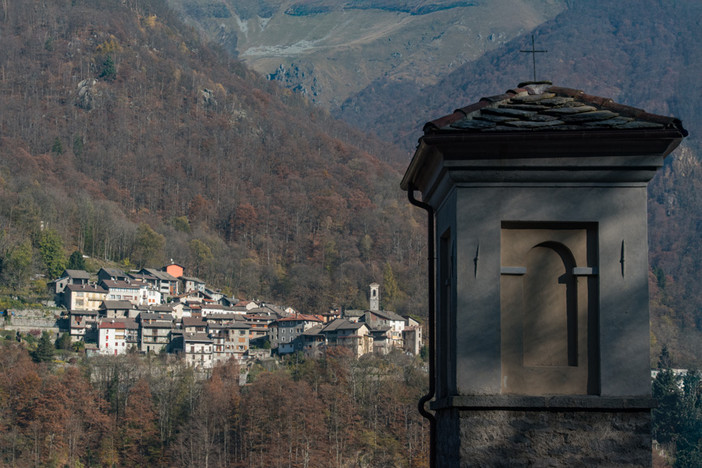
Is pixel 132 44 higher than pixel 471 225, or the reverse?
pixel 132 44

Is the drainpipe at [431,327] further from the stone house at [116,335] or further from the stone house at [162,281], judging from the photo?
the stone house at [162,281]

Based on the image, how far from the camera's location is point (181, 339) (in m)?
109

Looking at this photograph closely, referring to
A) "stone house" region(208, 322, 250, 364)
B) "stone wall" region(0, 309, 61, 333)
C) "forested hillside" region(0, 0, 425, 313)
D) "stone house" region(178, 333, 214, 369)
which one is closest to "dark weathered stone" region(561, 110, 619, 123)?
"stone wall" region(0, 309, 61, 333)

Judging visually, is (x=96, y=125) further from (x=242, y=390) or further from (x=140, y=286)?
(x=242, y=390)

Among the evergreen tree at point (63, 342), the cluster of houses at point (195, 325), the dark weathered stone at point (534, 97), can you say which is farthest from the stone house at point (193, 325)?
the dark weathered stone at point (534, 97)

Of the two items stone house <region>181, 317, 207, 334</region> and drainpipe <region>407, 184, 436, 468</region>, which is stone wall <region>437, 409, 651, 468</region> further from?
stone house <region>181, 317, 207, 334</region>

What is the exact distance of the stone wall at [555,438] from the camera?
4832 mm

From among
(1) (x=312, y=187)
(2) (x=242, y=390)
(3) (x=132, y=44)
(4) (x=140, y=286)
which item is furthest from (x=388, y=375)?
(3) (x=132, y=44)

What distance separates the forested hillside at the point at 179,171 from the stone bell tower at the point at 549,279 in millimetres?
110011

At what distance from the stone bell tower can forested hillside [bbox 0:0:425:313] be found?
361ft

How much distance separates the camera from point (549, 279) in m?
5.11

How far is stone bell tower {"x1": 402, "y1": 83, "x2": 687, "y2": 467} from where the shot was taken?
4875 mm

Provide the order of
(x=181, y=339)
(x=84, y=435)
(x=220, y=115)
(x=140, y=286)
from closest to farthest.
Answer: (x=84, y=435) → (x=181, y=339) → (x=140, y=286) → (x=220, y=115)

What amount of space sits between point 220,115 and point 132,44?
20.4 meters
